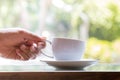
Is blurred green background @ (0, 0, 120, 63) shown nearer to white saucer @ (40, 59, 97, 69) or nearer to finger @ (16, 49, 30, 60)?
finger @ (16, 49, 30, 60)

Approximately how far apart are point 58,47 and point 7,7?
387 centimetres

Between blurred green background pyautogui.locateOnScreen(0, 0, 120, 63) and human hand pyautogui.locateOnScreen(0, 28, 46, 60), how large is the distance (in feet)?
11.3

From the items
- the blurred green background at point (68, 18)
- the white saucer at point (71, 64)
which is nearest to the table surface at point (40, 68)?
the white saucer at point (71, 64)

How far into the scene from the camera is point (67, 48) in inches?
28.3

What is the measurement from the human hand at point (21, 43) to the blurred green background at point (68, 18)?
3.44 metres

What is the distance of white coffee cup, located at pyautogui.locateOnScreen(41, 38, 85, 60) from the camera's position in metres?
0.71

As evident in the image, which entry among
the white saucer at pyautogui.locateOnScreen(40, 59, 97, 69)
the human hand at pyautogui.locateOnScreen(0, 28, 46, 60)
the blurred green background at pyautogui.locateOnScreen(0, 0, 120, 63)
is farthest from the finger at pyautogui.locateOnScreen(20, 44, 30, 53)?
the blurred green background at pyautogui.locateOnScreen(0, 0, 120, 63)

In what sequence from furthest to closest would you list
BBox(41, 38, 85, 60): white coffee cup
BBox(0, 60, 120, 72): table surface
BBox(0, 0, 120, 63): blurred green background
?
BBox(0, 0, 120, 63): blurred green background
BBox(41, 38, 85, 60): white coffee cup
BBox(0, 60, 120, 72): table surface

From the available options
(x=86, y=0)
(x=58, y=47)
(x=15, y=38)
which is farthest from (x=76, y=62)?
(x=86, y=0)

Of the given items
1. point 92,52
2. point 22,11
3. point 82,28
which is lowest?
point 92,52

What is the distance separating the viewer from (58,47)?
0.73 m

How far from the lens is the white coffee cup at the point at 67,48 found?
71cm

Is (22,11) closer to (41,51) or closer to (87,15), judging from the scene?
(87,15)

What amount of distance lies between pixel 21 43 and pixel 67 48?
0.52 ft
